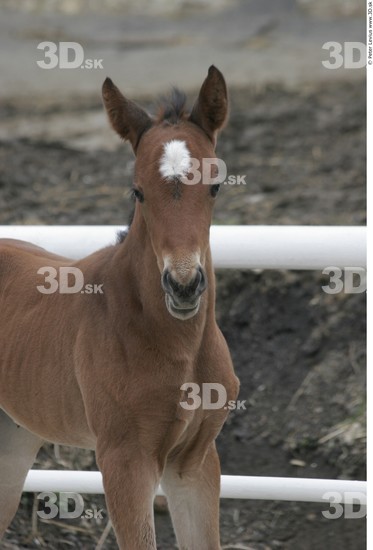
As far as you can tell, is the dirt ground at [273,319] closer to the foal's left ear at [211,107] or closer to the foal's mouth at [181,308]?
the foal's mouth at [181,308]

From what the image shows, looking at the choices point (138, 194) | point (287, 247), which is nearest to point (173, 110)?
point (138, 194)

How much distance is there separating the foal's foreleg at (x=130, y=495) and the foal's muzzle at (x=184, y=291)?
1.71 ft

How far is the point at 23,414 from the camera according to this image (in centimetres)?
379

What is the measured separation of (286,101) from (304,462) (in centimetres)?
421

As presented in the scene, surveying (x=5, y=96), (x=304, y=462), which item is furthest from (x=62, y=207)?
(x=5, y=96)

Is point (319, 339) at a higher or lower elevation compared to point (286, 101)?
lower

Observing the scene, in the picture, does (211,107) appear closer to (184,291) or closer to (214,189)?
(214,189)

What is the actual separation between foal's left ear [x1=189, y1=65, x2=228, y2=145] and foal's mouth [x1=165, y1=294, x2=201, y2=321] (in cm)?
57

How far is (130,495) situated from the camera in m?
3.33

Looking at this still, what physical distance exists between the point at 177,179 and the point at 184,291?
0.35 metres

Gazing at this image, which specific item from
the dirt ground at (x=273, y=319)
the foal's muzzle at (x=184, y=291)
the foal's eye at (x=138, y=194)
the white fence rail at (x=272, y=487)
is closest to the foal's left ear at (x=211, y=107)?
the foal's eye at (x=138, y=194)

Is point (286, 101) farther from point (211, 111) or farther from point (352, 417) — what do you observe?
point (211, 111)

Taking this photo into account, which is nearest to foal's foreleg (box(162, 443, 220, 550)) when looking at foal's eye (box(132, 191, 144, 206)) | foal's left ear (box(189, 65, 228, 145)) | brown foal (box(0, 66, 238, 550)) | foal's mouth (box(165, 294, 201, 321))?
brown foal (box(0, 66, 238, 550))

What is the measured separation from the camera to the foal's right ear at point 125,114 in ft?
11.2
